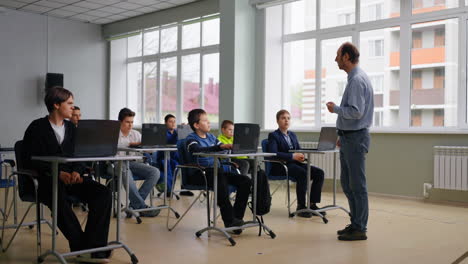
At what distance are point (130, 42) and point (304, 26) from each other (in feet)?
15.3

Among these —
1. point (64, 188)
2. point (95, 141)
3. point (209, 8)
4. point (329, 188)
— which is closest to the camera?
point (95, 141)

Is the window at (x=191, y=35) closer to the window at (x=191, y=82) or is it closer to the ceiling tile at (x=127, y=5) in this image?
the window at (x=191, y=82)

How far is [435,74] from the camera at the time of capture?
Result: 596cm

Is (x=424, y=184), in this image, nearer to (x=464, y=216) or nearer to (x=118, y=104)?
(x=464, y=216)

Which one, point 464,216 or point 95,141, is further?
point 464,216

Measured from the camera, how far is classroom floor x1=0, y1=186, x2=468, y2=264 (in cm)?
310

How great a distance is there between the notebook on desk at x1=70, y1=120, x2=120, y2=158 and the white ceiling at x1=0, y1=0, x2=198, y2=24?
631 centimetres

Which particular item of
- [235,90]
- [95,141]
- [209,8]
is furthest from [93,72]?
[95,141]

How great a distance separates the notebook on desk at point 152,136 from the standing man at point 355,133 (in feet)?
5.66

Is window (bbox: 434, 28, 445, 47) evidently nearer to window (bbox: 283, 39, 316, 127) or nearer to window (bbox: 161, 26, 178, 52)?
window (bbox: 283, 39, 316, 127)

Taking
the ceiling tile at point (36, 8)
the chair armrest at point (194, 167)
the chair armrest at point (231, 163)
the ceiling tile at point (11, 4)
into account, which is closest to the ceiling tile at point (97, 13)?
the ceiling tile at point (36, 8)

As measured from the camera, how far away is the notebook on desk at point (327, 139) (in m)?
4.43

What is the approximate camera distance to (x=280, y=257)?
3125 millimetres

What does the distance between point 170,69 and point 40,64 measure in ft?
8.62
